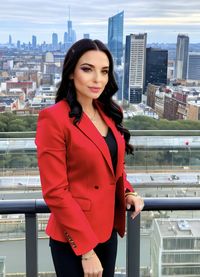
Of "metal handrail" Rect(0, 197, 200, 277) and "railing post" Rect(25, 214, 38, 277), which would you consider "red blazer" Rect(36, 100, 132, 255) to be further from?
"railing post" Rect(25, 214, 38, 277)

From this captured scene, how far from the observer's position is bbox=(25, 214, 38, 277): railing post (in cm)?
150

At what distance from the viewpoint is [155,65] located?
441cm

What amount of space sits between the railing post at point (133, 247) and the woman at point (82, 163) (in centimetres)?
35

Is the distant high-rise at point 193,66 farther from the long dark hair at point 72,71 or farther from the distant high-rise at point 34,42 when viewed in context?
the long dark hair at point 72,71

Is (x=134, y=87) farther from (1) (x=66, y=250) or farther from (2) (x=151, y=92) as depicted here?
(1) (x=66, y=250)

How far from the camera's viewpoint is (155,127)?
343 centimetres

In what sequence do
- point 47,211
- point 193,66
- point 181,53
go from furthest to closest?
point 193,66 → point 181,53 → point 47,211

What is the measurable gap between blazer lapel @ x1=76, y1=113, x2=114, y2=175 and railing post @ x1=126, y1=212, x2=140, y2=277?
1.66 ft

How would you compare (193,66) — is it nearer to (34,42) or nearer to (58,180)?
(34,42)

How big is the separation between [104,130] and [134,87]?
3.31 m

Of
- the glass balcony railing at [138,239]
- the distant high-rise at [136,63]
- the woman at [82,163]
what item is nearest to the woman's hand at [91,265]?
the woman at [82,163]

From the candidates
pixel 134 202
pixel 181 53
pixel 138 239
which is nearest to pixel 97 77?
pixel 134 202

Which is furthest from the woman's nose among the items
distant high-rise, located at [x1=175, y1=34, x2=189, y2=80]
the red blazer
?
distant high-rise, located at [x1=175, y1=34, x2=189, y2=80]

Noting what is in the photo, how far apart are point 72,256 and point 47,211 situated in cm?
31
